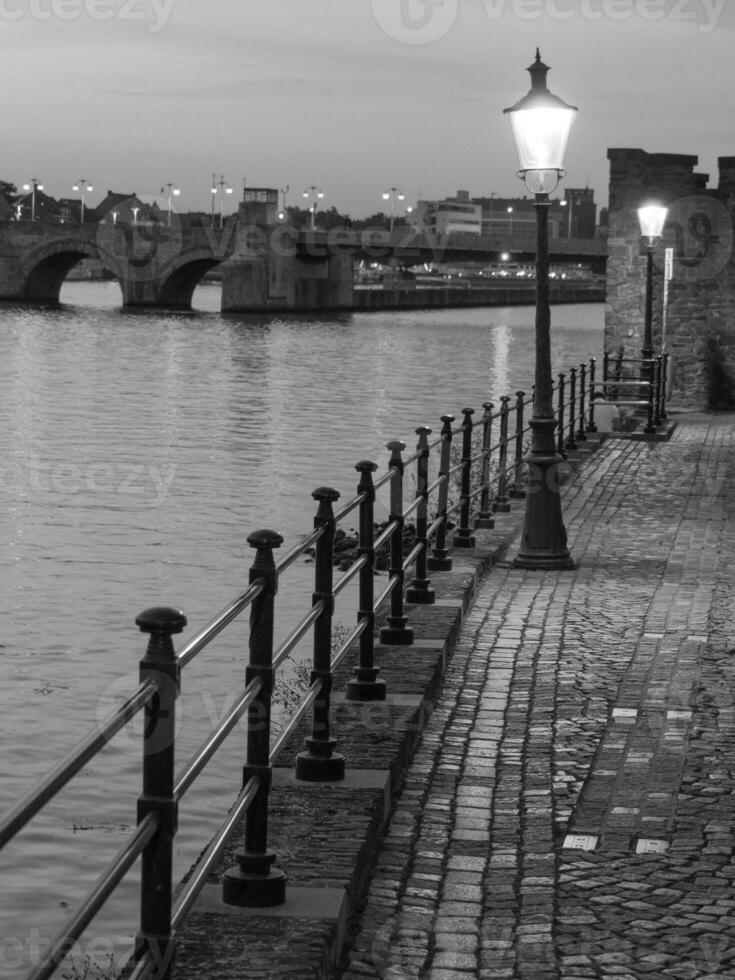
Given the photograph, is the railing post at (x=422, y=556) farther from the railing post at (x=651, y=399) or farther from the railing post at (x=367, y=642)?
the railing post at (x=651, y=399)

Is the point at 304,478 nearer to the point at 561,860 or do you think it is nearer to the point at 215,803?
the point at 215,803

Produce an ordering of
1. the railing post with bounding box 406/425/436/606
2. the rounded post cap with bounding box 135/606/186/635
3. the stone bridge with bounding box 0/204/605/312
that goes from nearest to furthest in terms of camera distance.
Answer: the rounded post cap with bounding box 135/606/186/635, the railing post with bounding box 406/425/436/606, the stone bridge with bounding box 0/204/605/312

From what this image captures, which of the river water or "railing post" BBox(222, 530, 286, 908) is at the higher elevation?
"railing post" BBox(222, 530, 286, 908)

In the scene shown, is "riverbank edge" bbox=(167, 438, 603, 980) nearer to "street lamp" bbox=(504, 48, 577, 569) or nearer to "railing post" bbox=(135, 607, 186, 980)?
"railing post" bbox=(135, 607, 186, 980)

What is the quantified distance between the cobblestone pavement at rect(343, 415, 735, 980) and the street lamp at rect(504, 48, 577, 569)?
0.42 metres

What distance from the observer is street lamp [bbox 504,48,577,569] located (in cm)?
1043

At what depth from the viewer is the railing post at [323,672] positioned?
16.9 ft

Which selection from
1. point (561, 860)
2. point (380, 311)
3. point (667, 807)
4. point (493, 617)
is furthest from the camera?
point (380, 311)

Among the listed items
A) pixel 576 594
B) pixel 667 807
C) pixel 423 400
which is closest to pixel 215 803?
pixel 576 594

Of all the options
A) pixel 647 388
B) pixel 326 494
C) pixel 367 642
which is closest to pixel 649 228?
pixel 647 388

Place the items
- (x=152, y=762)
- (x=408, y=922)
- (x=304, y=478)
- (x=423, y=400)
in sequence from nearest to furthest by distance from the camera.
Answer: (x=152, y=762) < (x=408, y=922) < (x=304, y=478) < (x=423, y=400)

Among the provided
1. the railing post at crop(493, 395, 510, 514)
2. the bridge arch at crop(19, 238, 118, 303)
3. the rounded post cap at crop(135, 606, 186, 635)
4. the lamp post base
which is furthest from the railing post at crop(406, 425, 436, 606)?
the bridge arch at crop(19, 238, 118, 303)

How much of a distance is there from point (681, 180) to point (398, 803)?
70.8 ft

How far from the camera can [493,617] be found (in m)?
9.05
